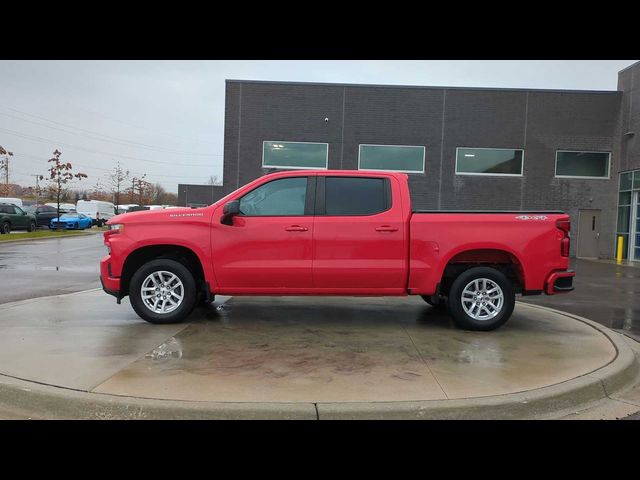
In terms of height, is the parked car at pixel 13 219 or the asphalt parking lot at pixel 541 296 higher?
the parked car at pixel 13 219

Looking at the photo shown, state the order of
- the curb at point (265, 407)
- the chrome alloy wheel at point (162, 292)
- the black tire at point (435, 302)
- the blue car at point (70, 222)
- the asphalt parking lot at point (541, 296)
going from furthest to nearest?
the blue car at point (70, 222) → the asphalt parking lot at point (541, 296) → the black tire at point (435, 302) → the chrome alloy wheel at point (162, 292) → the curb at point (265, 407)

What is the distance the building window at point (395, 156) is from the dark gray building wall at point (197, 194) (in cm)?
1630

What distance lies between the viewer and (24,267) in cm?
1325

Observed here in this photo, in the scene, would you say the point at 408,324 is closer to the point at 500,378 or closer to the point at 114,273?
the point at 500,378

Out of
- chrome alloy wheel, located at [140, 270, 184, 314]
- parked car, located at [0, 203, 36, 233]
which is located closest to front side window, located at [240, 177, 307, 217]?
chrome alloy wheel, located at [140, 270, 184, 314]

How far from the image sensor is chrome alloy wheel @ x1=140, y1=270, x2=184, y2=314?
6.36 meters

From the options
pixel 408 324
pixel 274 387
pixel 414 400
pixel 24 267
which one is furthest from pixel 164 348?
pixel 24 267

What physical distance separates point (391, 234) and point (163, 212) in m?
2.91

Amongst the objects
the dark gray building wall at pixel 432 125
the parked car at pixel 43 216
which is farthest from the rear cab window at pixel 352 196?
the parked car at pixel 43 216

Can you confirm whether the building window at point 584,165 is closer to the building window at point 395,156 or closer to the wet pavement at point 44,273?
the building window at point 395,156

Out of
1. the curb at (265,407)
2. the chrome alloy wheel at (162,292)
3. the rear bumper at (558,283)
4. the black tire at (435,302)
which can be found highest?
the rear bumper at (558,283)

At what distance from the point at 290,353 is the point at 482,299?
8.94ft

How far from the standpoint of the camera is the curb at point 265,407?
3.77 metres

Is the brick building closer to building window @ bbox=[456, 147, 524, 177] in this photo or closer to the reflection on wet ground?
building window @ bbox=[456, 147, 524, 177]
